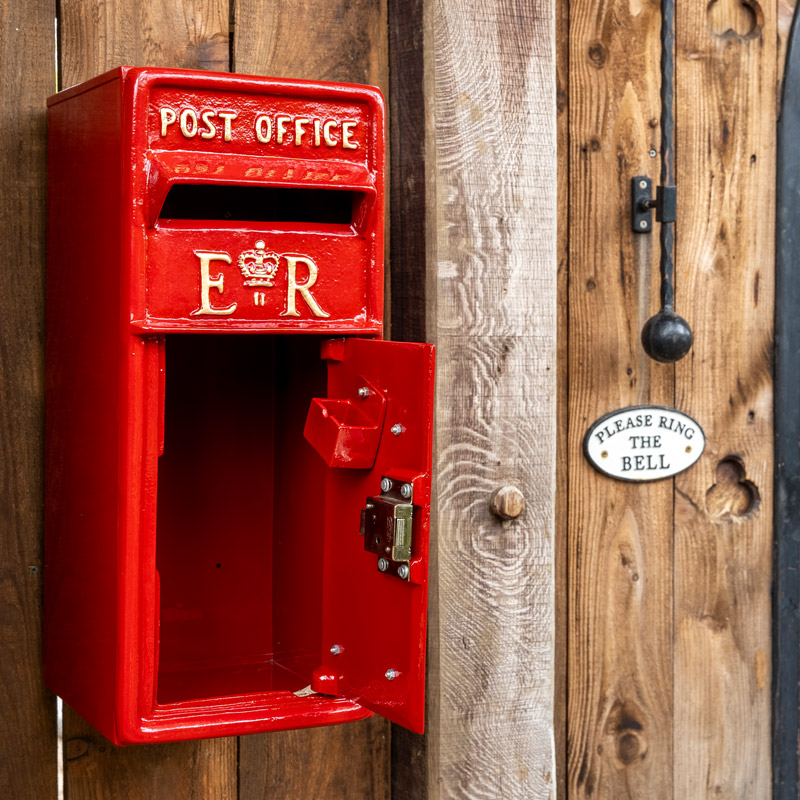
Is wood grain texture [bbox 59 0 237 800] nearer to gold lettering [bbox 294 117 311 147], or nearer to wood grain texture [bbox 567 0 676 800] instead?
gold lettering [bbox 294 117 311 147]

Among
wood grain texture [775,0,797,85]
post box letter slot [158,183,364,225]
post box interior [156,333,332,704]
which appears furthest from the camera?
wood grain texture [775,0,797,85]

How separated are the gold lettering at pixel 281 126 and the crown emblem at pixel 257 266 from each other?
127mm

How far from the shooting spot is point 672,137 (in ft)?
6.02

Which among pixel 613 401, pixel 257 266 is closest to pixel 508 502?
pixel 613 401

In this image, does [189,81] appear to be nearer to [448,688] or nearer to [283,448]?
[283,448]

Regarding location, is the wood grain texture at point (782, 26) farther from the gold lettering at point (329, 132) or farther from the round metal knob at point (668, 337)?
the gold lettering at point (329, 132)

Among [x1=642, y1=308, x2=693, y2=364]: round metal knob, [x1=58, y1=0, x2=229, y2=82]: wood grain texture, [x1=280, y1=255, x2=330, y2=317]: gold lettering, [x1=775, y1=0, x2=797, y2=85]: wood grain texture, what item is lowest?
[x1=642, y1=308, x2=693, y2=364]: round metal knob

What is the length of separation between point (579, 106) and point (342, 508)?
834 millimetres

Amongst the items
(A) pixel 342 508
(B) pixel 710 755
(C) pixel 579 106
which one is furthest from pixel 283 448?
(B) pixel 710 755

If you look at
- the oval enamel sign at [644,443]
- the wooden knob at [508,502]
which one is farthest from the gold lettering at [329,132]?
the oval enamel sign at [644,443]

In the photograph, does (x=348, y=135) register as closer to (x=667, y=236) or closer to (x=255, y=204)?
(x=255, y=204)

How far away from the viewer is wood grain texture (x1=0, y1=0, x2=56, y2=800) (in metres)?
1.53

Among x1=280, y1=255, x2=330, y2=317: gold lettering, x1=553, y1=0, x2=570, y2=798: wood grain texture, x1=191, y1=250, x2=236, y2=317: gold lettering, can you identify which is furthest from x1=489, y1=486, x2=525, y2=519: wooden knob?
x1=191, y1=250, x2=236, y2=317: gold lettering

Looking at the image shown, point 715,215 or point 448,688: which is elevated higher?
point 715,215
